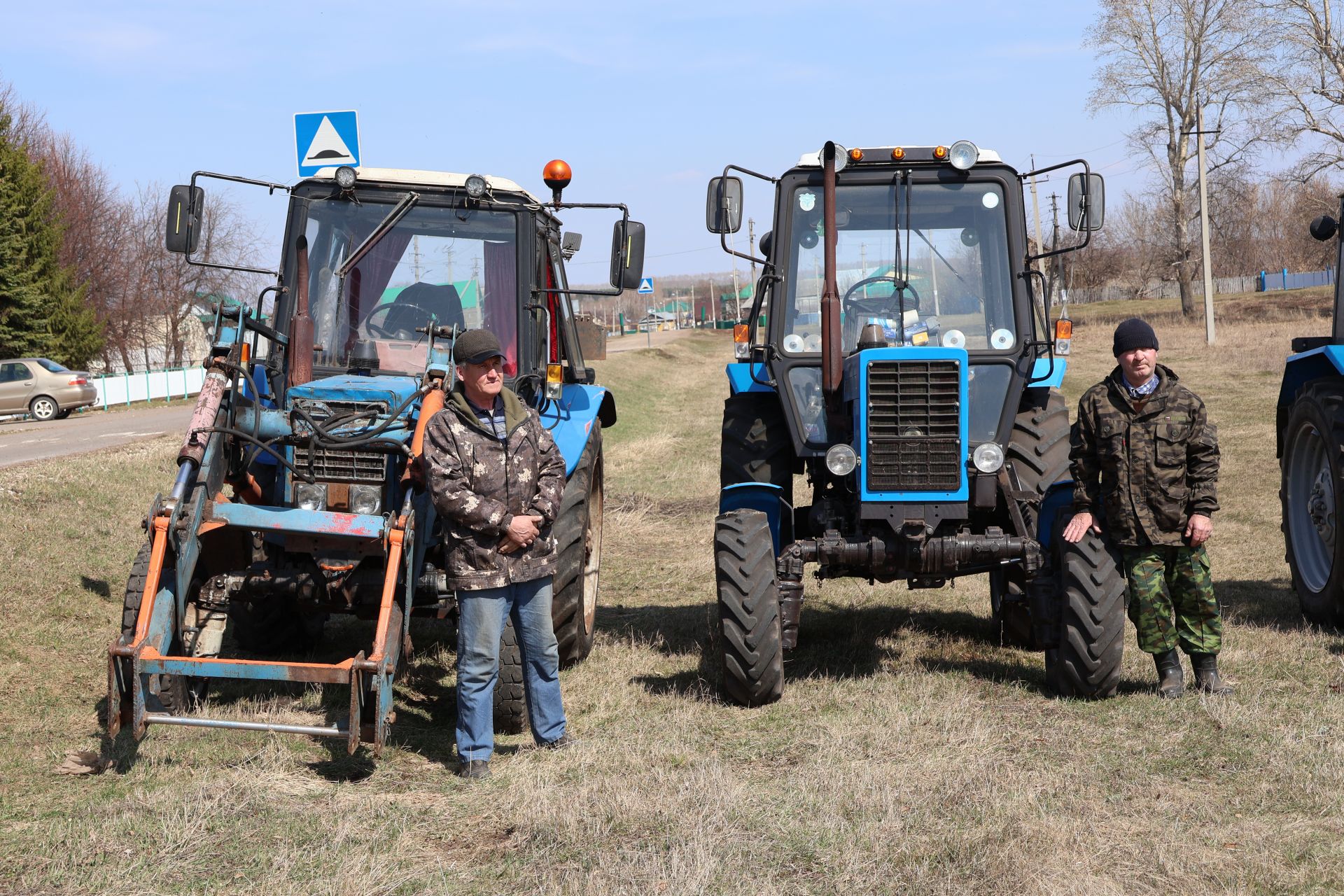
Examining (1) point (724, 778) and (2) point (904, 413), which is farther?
(2) point (904, 413)

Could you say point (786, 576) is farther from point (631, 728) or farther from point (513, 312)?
point (513, 312)

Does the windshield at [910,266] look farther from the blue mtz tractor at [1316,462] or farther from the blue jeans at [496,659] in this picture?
the blue jeans at [496,659]

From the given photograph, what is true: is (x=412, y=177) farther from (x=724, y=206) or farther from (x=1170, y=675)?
(x=1170, y=675)

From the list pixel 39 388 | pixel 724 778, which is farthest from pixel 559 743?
pixel 39 388

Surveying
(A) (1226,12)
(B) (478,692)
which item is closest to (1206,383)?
(B) (478,692)

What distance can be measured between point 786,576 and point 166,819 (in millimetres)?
2933

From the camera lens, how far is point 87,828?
4586mm

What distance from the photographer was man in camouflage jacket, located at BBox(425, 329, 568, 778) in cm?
531

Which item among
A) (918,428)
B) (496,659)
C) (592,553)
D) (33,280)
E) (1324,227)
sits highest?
(33,280)

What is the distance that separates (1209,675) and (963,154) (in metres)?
2.86

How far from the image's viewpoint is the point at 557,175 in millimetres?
7141

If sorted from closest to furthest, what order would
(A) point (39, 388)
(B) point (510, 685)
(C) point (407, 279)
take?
(B) point (510, 685) → (C) point (407, 279) → (A) point (39, 388)

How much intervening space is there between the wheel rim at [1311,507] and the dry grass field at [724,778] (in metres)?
0.37

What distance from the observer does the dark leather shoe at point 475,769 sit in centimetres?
527
